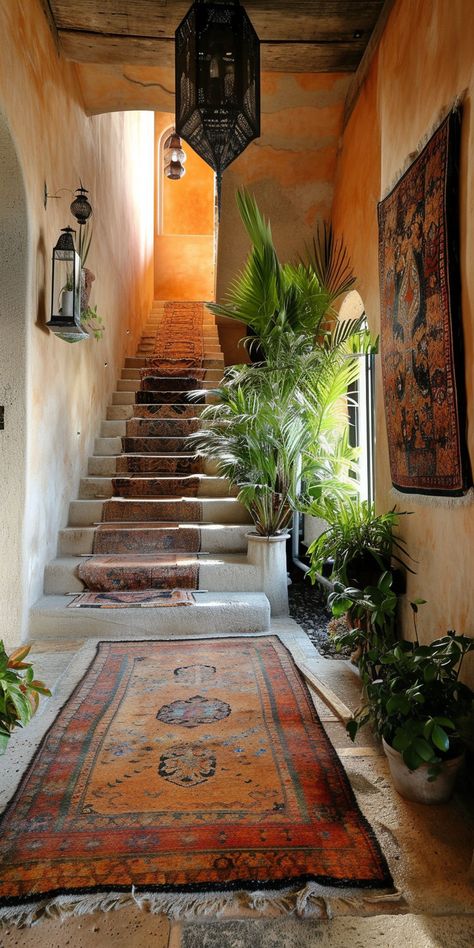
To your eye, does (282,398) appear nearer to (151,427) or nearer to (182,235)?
(151,427)

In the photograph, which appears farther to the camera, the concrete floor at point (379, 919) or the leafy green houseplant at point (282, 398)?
the leafy green houseplant at point (282, 398)

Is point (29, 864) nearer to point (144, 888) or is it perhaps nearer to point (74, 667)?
point (144, 888)

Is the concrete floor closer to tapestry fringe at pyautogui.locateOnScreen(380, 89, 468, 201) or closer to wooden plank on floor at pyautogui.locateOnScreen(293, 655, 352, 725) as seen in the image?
wooden plank on floor at pyautogui.locateOnScreen(293, 655, 352, 725)

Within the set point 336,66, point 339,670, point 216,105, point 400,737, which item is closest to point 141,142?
point 336,66

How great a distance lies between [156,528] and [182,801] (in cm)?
240

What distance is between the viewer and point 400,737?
170 cm

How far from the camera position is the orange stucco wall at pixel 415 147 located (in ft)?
6.59

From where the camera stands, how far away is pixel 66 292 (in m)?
3.43

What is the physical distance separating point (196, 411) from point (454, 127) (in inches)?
140

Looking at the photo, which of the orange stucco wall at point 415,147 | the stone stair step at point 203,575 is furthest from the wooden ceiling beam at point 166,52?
the stone stair step at point 203,575

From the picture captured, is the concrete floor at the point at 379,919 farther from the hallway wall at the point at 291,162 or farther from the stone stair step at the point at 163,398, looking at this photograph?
the hallway wall at the point at 291,162

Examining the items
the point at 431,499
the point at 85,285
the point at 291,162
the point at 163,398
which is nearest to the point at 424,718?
the point at 431,499

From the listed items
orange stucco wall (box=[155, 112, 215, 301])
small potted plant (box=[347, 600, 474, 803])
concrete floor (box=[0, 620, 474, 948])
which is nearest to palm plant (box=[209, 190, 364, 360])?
small potted plant (box=[347, 600, 474, 803])

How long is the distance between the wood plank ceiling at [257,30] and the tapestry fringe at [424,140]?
1.42 metres
